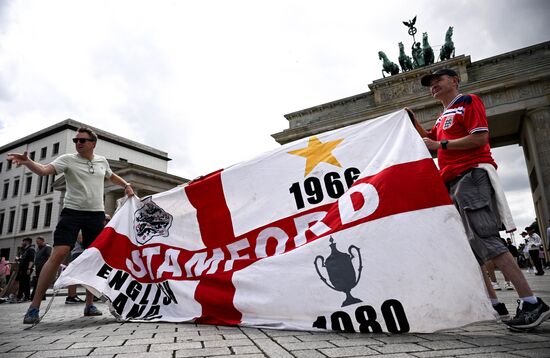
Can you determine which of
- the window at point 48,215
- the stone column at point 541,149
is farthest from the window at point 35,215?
the stone column at point 541,149

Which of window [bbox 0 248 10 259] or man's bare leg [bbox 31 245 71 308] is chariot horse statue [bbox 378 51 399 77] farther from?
window [bbox 0 248 10 259]

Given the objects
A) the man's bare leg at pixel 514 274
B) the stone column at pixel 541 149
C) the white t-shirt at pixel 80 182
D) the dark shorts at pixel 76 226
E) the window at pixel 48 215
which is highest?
the window at pixel 48 215

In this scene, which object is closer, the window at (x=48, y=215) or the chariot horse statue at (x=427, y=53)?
the chariot horse statue at (x=427, y=53)

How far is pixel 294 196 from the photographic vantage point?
309cm

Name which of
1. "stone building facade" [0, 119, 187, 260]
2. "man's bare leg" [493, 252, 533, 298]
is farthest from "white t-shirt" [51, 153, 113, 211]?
"stone building facade" [0, 119, 187, 260]

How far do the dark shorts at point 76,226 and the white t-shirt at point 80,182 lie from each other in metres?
0.07

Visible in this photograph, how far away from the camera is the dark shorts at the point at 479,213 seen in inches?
94.9

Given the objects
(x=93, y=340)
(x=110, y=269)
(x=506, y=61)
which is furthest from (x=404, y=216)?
(x=506, y=61)

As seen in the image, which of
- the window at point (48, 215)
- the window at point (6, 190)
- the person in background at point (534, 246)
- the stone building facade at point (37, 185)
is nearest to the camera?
the person in background at point (534, 246)

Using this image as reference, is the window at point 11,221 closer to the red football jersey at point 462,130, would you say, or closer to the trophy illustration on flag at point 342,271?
the trophy illustration on flag at point 342,271

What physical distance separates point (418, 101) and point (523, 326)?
70.2 ft

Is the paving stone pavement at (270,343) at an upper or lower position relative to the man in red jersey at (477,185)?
Answer: lower

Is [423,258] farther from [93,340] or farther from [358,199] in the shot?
[93,340]

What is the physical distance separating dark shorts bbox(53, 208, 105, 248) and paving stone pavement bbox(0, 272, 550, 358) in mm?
1102
